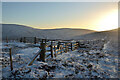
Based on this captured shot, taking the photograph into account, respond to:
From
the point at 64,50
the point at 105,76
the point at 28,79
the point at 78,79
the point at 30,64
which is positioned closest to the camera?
the point at 28,79

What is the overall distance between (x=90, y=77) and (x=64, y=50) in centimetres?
666

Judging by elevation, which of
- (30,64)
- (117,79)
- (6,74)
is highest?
(30,64)

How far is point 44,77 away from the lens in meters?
4.64

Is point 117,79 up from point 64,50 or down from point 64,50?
down

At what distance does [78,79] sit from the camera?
15.6 feet

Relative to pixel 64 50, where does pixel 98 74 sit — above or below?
below

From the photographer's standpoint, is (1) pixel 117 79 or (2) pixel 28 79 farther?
(1) pixel 117 79

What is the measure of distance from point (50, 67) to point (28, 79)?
191 cm

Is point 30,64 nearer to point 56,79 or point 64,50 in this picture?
point 56,79

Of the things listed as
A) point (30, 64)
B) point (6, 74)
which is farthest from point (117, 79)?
point (6, 74)

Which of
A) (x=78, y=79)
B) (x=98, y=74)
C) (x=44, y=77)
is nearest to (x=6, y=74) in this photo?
(x=44, y=77)

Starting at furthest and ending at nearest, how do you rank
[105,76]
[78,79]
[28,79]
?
[105,76] → [78,79] → [28,79]

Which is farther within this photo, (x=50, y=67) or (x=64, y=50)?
(x=64, y=50)

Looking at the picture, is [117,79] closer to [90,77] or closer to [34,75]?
[90,77]
